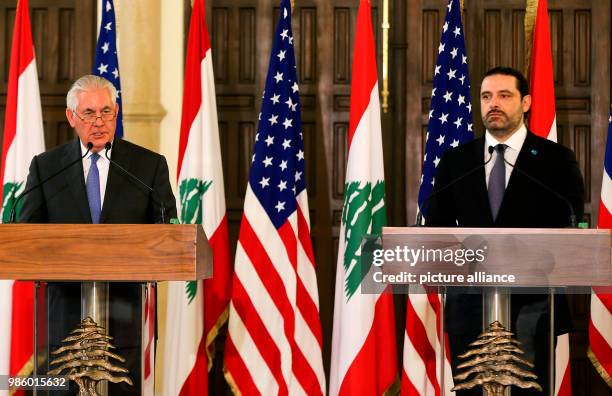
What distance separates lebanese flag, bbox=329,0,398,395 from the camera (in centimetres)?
524

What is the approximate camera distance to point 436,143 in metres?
5.49

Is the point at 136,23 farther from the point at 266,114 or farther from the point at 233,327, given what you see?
the point at 233,327

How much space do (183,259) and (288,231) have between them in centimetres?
246

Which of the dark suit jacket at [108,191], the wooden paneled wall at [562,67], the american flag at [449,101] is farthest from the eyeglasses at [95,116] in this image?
the wooden paneled wall at [562,67]

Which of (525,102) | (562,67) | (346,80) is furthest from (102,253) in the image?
(562,67)

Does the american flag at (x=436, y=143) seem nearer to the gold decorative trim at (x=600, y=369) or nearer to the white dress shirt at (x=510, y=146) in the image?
the gold decorative trim at (x=600, y=369)

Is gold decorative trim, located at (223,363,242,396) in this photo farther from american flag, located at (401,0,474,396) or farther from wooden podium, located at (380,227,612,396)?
wooden podium, located at (380,227,612,396)

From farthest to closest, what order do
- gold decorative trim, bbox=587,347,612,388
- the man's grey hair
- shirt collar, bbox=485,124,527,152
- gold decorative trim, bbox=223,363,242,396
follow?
1. gold decorative trim, bbox=223,363,242,396
2. gold decorative trim, bbox=587,347,612,388
3. shirt collar, bbox=485,124,527,152
4. the man's grey hair

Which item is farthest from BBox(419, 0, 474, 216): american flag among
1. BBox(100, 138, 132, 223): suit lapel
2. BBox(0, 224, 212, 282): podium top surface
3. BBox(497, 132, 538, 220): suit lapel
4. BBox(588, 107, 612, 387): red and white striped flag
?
BBox(0, 224, 212, 282): podium top surface

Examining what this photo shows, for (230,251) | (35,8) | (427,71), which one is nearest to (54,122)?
(35,8)

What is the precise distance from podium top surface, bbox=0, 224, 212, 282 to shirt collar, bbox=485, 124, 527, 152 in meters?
1.56

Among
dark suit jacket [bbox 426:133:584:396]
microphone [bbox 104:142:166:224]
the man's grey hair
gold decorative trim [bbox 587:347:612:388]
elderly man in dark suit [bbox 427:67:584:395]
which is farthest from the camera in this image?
gold decorative trim [bbox 587:347:612:388]

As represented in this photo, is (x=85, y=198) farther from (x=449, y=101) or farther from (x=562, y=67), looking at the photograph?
(x=562, y=67)

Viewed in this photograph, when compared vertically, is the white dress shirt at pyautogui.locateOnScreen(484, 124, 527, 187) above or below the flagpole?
below
